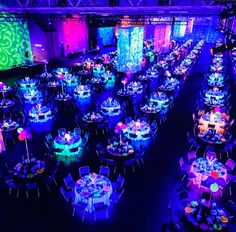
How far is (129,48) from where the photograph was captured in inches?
722

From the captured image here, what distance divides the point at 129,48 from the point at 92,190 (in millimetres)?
13484

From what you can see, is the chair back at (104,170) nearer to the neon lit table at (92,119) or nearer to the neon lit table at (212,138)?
the neon lit table at (92,119)

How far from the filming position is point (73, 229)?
21.4 ft

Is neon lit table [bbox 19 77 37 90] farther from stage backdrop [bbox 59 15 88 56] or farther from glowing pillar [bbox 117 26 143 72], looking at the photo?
stage backdrop [bbox 59 15 88 56]

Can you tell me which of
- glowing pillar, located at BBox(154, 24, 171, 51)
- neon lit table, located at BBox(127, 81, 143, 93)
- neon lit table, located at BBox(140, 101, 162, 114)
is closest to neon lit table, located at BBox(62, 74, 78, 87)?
neon lit table, located at BBox(127, 81, 143, 93)

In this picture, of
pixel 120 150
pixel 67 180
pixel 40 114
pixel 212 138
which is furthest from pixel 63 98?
pixel 212 138

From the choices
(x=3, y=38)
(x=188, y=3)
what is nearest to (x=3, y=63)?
(x=3, y=38)

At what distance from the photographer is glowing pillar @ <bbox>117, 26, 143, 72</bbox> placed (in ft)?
58.6

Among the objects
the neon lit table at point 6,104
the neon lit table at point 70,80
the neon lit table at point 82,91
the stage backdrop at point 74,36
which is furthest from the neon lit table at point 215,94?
the stage backdrop at point 74,36

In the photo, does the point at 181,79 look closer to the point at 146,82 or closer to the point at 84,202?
the point at 146,82

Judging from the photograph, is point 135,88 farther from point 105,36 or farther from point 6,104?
point 105,36

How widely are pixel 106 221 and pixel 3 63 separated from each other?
19.7 metres

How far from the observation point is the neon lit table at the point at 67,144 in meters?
9.69

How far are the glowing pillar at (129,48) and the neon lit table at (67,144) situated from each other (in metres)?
10.5
